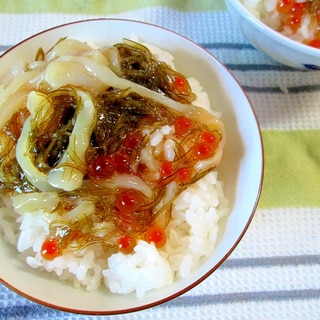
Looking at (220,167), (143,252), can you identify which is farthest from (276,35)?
(143,252)

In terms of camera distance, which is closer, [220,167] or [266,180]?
[220,167]

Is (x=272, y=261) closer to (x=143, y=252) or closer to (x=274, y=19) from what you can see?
(x=143, y=252)

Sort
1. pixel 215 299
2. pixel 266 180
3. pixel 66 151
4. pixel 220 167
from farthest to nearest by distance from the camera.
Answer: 1. pixel 266 180
2. pixel 220 167
3. pixel 215 299
4. pixel 66 151

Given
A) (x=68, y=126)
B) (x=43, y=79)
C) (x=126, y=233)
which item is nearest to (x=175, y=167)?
(x=126, y=233)

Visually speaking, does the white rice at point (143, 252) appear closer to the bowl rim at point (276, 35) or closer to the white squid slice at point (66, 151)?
the white squid slice at point (66, 151)

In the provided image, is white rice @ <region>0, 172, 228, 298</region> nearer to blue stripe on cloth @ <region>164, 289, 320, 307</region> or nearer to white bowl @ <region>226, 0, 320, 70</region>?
blue stripe on cloth @ <region>164, 289, 320, 307</region>

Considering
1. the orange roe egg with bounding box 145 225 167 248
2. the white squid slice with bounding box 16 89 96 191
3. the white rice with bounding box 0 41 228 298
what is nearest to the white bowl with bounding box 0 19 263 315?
the white rice with bounding box 0 41 228 298

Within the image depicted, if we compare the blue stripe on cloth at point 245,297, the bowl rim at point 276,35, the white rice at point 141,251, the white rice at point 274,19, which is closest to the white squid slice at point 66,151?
the white rice at point 141,251
